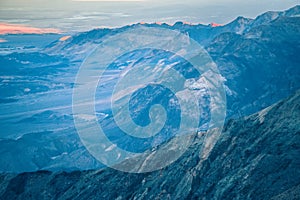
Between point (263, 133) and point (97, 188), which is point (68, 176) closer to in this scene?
point (97, 188)

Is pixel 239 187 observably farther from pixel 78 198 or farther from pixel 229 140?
pixel 78 198

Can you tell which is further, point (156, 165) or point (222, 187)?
point (156, 165)

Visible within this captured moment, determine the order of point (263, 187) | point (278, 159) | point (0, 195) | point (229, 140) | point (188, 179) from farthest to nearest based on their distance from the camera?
point (0, 195)
point (229, 140)
point (188, 179)
point (278, 159)
point (263, 187)

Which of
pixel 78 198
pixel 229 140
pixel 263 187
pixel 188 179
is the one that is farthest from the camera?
pixel 78 198

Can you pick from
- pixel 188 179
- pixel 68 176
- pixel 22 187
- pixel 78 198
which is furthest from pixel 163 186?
pixel 22 187

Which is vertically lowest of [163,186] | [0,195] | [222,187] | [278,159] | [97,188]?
[0,195]

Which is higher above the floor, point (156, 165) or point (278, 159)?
point (278, 159)

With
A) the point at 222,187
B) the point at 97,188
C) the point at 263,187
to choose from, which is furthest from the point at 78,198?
the point at 263,187
